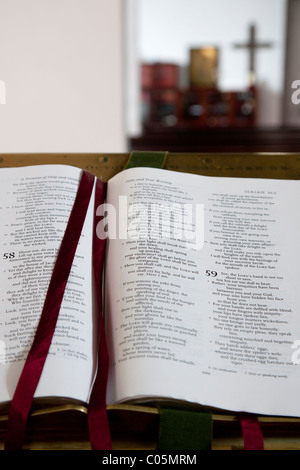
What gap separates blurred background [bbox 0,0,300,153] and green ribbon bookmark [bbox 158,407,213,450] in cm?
75

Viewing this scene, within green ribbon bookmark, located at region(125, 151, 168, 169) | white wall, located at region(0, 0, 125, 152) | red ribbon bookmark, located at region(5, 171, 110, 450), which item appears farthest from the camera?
white wall, located at region(0, 0, 125, 152)

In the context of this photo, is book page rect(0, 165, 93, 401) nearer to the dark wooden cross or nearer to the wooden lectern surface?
the wooden lectern surface

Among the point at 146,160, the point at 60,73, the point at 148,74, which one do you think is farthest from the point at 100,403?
the point at 148,74

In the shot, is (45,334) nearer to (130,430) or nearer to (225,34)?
(130,430)

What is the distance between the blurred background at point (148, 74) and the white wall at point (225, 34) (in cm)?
1

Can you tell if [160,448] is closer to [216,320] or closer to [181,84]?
[216,320]

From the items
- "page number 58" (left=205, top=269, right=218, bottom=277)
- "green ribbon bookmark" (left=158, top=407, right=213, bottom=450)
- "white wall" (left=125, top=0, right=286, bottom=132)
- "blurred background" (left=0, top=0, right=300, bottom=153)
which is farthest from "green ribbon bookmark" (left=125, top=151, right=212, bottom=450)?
"white wall" (left=125, top=0, right=286, bottom=132)

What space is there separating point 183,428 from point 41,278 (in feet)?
0.68

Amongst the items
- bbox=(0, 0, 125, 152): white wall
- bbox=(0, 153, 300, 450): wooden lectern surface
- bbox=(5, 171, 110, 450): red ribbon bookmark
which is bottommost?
bbox=(0, 153, 300, 450): wooden lectern surface

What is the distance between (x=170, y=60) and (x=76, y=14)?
428cm

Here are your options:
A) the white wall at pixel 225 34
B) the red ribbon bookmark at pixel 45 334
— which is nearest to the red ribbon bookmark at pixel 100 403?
the red ribbon bookmark at pixel 45 334

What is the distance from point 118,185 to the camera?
555 millimetres

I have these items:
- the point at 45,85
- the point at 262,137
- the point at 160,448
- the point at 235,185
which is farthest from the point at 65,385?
the point at 262,137

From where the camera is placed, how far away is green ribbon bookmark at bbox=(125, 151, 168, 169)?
58cm
